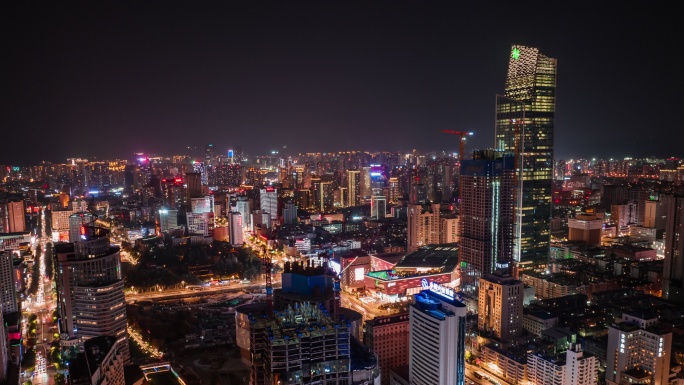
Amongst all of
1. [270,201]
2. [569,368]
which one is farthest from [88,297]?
[270,201]

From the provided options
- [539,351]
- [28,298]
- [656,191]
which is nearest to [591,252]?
[656,191]

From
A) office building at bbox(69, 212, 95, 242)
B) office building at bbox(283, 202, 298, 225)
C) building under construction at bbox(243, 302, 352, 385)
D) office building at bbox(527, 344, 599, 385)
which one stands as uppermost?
building under construction at bbox(243, 302, 352, 385)

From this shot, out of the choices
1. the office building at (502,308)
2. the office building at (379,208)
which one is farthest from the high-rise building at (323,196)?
the office building at (502,308)

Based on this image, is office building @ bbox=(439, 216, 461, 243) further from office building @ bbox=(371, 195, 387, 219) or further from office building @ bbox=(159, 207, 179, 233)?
office building @ bbox=(159, 207, 179, 233)

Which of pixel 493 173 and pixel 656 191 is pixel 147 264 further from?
pixel 656 191

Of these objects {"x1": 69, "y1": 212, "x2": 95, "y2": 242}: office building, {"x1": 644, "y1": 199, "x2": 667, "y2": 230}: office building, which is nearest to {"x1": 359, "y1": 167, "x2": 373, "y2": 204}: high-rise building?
{"x1": 644, "y1": 199, "x2": 667, "y2": 230}: office building

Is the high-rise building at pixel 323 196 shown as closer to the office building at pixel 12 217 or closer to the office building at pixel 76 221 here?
the office building at pixel 76 221
